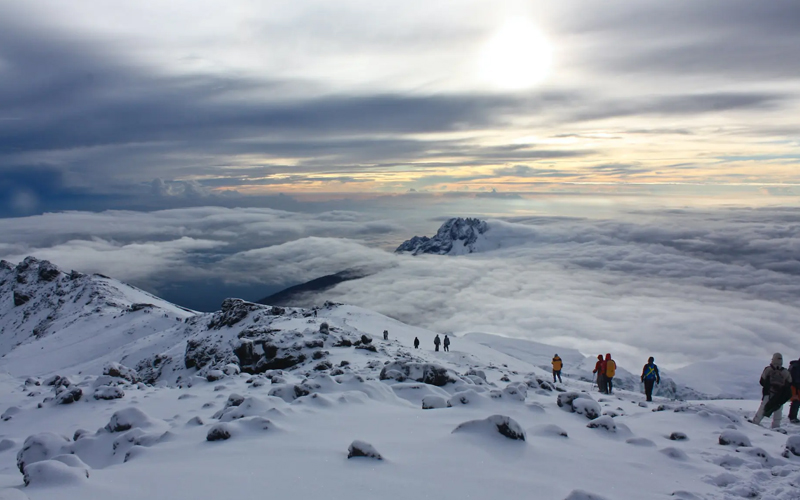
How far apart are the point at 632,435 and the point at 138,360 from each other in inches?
1865

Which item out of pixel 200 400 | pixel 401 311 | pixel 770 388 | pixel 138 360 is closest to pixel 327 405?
pixel 200 400

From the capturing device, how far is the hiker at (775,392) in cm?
1176

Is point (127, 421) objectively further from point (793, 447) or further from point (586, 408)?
point (793, 447)

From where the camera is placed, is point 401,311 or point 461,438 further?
point 401,311

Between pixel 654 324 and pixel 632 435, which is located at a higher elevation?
pixel 632 435

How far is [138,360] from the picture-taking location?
43781mm

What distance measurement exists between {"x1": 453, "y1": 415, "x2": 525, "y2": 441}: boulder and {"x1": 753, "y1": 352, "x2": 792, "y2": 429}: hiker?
922cm

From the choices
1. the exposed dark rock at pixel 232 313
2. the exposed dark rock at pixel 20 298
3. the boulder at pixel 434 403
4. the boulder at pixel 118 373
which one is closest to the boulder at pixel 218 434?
the boulder at pixel 434 403

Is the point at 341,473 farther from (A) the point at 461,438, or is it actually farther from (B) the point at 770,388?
(B) the point at 770,388

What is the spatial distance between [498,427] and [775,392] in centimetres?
987

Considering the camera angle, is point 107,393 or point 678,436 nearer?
point 678,436

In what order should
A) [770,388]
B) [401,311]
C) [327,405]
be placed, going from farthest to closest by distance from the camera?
[401,311] → [770,388] → [327,405]

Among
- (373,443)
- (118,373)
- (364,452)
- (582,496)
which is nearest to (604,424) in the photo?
(582,496)

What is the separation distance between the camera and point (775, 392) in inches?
469
